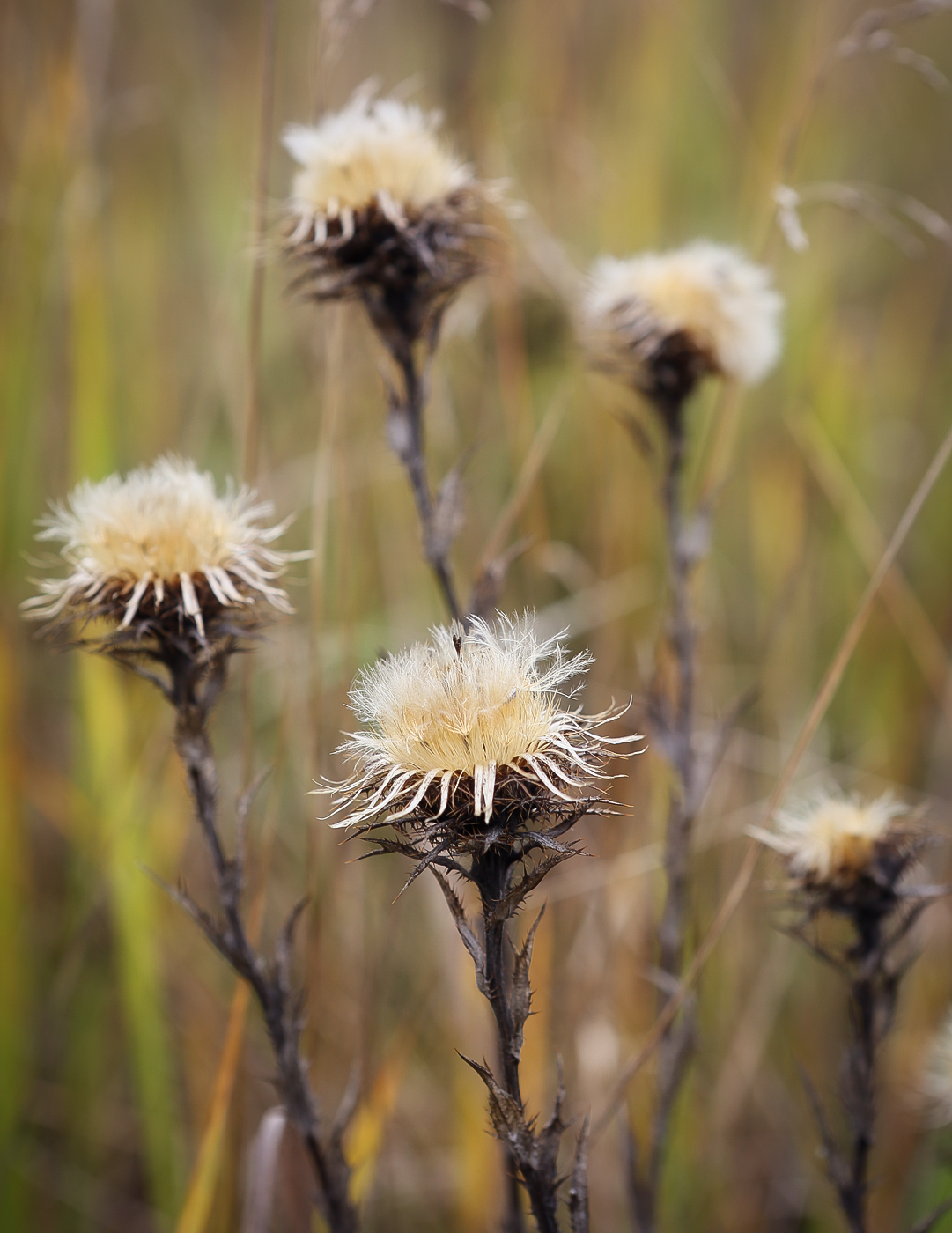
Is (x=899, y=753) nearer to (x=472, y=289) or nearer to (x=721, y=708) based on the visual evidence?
(x=721, y=708)

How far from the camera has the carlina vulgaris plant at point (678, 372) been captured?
4.61 feet

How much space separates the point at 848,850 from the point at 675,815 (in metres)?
0.37

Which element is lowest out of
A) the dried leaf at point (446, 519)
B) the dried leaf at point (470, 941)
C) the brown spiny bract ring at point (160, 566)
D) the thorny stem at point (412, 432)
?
the dried leaf at point (470, 941)

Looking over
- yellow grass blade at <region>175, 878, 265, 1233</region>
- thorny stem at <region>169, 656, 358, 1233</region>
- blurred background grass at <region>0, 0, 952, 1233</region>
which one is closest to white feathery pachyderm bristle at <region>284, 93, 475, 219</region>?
blurred background grass at <region>0, 0, 952, 1233</region>

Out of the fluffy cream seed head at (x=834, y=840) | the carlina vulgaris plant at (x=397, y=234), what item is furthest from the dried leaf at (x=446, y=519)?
the fluffy cream seed head at (x=834, y=840)

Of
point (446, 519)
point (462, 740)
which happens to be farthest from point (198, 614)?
point (446, 519)

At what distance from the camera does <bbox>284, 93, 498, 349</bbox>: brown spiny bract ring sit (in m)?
1.20

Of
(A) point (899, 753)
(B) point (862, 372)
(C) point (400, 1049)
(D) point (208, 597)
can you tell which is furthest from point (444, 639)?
(B) point (862, 372)

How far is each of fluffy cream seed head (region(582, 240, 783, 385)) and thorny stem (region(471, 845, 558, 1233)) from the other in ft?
3.00

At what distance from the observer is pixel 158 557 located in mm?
972

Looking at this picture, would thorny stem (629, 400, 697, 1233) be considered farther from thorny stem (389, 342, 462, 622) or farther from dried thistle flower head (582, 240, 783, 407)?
thorny stem (389, 342, 462, 622)

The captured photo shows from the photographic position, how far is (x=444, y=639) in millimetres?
827

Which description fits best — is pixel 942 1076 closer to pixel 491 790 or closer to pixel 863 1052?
pixel 863 1052

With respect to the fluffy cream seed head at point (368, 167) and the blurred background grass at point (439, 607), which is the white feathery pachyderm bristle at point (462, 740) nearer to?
the blurred background grass at point (439, 607)
